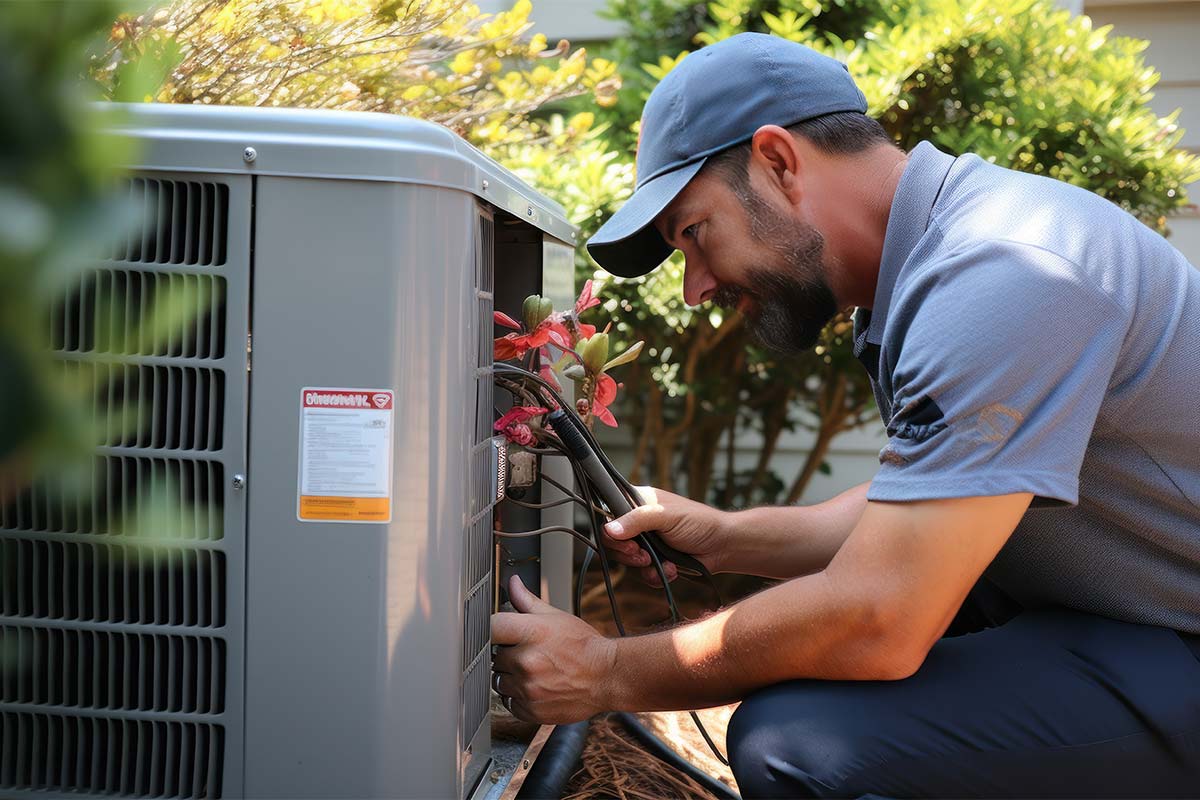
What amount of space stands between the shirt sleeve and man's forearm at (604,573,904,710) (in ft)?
0.52

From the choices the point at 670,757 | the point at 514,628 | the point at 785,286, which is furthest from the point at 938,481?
the point at 670,757

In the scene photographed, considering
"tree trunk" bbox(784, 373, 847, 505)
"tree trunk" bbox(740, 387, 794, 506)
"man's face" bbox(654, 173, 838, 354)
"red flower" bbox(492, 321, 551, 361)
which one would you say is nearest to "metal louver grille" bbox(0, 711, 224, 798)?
"red flower" bbox(492, 321, 551, 361)

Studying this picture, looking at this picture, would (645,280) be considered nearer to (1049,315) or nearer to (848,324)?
(848,324)

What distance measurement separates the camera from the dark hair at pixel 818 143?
1383 mm

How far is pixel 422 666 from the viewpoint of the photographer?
41.1 inches

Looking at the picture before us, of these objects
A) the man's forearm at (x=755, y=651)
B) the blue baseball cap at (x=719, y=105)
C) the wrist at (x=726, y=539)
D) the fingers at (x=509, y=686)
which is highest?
the blue baseball cap at (x=719, y=105)

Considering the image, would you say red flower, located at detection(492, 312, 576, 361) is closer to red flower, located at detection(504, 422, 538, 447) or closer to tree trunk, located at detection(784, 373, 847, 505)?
red flower, located at detection(504, 422, 538, 447)

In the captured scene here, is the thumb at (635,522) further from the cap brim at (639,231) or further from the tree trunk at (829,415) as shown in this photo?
the tree trunk at (829,415)

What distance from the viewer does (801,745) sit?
3.98 ft

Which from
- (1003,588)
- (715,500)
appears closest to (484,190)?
(1003,588)

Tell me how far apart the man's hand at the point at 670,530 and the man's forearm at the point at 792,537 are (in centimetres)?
4

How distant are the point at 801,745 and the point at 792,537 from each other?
0.53 meters

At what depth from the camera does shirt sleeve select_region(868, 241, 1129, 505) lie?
3.48 feet

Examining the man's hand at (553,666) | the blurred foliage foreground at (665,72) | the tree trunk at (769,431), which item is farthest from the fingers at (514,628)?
the tree trunk at (769,431)
